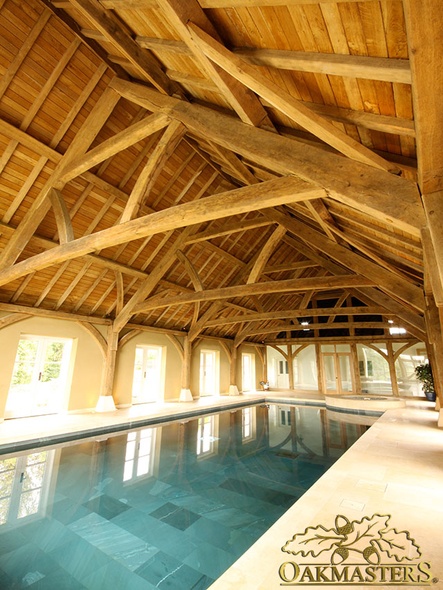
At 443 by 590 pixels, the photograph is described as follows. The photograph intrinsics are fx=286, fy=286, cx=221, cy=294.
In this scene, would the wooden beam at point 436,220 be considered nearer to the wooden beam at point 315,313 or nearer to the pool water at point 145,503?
the pool water at point 145,503

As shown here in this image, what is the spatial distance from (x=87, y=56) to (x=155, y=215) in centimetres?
297

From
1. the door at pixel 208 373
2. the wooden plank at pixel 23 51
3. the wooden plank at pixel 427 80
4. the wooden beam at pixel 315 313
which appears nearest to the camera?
the wooden plank at pixel 427 80

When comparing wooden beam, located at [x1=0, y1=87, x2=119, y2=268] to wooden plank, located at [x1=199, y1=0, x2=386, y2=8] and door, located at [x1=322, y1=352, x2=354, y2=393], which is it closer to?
wooden plank, located at [x1=199, y1=0, x2=386, y2=8]

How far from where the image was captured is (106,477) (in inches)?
156

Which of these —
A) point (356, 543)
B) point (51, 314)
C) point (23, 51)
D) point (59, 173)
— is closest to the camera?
point (356, 543)

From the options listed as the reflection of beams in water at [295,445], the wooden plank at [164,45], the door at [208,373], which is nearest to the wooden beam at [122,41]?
the wooden plank at [164,45]

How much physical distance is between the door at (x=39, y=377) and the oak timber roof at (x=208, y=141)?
1.11m

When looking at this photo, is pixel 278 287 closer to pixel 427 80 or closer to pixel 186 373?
pixel 427 80

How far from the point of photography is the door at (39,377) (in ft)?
22.6

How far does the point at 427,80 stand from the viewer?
1192 mm

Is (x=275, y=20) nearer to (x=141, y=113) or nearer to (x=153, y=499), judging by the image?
(x=141, y=113)

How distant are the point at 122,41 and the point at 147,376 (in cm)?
890

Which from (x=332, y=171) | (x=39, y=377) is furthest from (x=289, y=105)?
(x=39, y=377)

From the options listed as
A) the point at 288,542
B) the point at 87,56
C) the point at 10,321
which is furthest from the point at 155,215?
the point at 10,321
